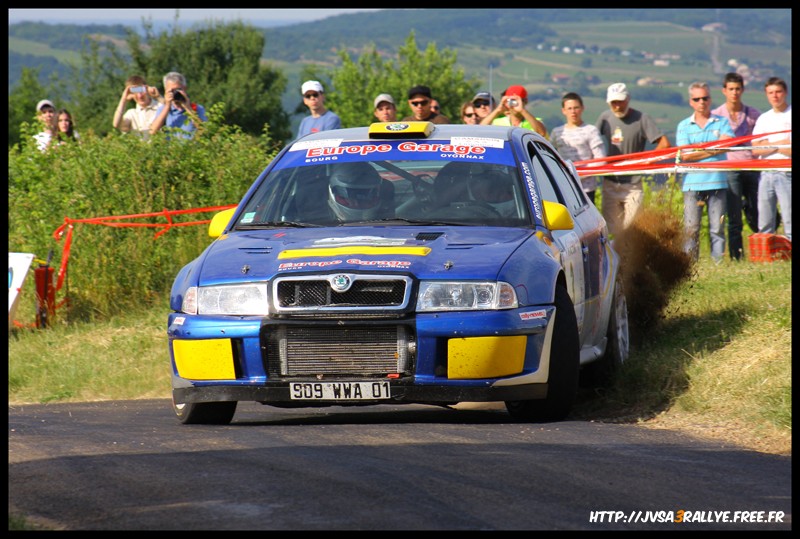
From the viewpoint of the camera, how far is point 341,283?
24.4 ft

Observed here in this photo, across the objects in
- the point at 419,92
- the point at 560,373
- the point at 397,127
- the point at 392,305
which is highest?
the point at 397,127

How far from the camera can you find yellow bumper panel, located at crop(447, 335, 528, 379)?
741cm

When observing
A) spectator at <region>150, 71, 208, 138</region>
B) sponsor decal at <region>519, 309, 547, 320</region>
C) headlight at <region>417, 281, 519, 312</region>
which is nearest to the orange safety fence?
spectator at <region>150, 71, 208, 138</region>

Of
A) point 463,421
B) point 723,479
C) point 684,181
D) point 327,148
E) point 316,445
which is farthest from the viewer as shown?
point 684,181

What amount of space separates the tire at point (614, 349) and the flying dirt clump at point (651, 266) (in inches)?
39.6

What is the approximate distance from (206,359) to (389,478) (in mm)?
2146

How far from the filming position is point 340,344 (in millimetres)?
7484

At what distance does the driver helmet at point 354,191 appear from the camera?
8.69m

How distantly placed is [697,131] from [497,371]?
8972 millimetres

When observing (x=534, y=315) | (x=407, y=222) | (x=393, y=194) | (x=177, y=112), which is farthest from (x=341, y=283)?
(x=177, y=112)

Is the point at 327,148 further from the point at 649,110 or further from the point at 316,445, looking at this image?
the point at 649,110

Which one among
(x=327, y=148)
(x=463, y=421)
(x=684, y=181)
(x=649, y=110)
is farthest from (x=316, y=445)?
(x=649, y=110)

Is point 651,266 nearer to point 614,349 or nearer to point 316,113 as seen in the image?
point 614,349

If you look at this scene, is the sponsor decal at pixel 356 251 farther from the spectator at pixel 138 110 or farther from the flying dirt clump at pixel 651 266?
the spectator at pixel 138 110
